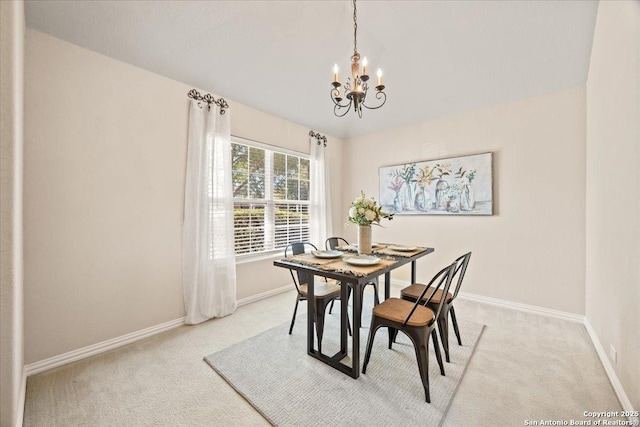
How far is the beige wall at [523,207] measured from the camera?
9.32 feet

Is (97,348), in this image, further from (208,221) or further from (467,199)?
(467,199)

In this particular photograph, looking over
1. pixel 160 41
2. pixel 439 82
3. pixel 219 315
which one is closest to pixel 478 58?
pixel 439 82

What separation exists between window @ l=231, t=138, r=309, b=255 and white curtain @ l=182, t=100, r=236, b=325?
0.26 metres

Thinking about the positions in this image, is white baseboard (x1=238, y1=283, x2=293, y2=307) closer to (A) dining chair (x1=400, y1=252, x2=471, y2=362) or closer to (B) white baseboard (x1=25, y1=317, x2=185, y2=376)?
(B) white baseboard (x1=25, y1=317, x2=185, y2=376)

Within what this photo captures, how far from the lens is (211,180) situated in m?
2.93

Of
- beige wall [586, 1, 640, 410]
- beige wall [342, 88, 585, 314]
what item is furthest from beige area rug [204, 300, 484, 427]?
beige wall [342, 88, 585, 314]

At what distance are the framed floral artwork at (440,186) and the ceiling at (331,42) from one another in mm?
806

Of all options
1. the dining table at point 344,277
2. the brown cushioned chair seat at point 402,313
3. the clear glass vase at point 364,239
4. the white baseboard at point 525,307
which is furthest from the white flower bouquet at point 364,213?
the white baseboard at point 525,307

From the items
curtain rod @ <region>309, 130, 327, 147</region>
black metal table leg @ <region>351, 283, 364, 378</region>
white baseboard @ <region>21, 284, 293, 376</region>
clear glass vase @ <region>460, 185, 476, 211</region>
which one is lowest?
white baseboard @ <region>21, 284, 293, 376</region>

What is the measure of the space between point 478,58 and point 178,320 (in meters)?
4.11

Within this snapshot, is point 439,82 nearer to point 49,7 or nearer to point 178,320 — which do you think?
point 49,7

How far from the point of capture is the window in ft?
11.0

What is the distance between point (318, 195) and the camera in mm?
4289

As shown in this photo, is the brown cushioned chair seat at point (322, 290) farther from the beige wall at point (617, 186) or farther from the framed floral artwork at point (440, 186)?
the framed floral artwork at point (440, 186)
